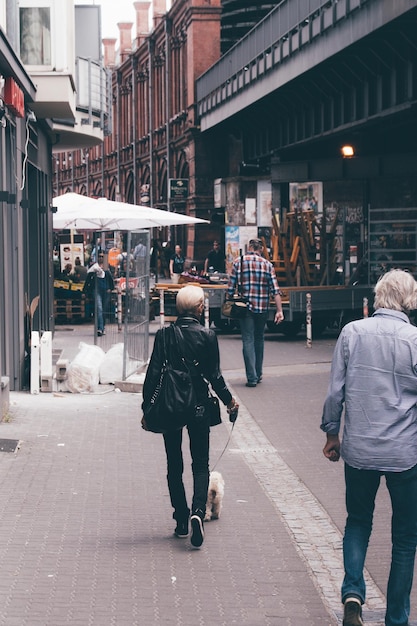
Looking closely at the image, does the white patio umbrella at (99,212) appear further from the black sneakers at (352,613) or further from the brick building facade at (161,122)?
the brick building facade at (161,122)

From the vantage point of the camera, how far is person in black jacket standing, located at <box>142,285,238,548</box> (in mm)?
7113

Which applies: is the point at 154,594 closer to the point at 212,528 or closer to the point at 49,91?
the point at 212,528

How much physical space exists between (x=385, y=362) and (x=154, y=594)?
1.72m

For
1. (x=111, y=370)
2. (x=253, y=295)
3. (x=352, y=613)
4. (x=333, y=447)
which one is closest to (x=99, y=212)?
(x=111, y=370)

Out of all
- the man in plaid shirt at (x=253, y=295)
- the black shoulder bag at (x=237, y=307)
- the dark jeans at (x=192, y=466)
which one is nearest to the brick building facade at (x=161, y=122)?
the man in plaid shirt at (x=253, y=295)

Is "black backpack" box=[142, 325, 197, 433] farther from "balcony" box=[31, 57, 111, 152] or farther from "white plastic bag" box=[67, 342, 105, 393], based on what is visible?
"balcony" box=[31, 57, 111, 152]

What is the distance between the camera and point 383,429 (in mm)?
5422

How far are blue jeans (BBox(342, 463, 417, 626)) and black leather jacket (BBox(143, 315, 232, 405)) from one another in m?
1.78

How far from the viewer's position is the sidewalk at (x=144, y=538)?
5.81 metres

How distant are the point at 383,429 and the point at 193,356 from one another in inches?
76.3

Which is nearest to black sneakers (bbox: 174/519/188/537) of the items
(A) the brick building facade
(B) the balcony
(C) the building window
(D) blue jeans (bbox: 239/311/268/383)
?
(D) blue jeans (bbox: 239/311/268/383)

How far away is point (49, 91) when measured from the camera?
55.9 ft

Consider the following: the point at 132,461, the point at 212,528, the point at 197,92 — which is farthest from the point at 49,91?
the point at 197,92

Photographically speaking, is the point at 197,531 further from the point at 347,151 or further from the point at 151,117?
the point at 151,117
